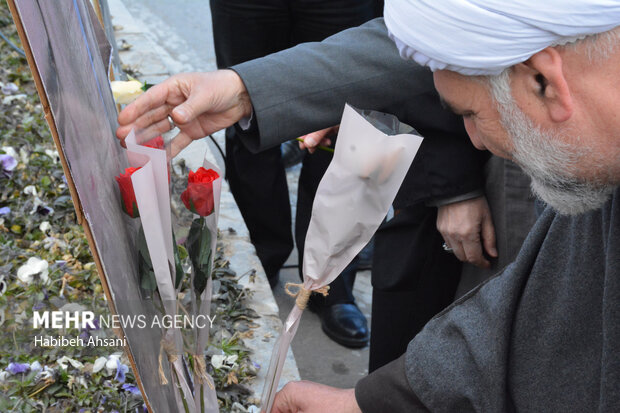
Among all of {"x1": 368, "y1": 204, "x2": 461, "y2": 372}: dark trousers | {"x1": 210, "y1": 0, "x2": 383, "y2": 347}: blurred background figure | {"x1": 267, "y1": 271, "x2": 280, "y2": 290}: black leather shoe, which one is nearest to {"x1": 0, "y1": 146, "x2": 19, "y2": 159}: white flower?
{"x1": 210, "y1": 0, "x2": 383, "y2": 347}: blurred background figure

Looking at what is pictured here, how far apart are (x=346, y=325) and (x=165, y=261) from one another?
2.08 m

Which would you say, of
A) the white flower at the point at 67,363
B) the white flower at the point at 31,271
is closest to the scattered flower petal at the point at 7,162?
the white flower at the point at 31,271

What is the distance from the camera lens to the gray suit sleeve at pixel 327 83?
5.20ft

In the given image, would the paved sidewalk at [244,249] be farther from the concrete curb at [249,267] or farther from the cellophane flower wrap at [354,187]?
the cellophane flower wrap at [354,187]

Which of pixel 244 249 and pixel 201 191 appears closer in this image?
pixel 201 191

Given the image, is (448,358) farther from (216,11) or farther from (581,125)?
(216,11)

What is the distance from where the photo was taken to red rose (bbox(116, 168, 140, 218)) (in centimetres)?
115

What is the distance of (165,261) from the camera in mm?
1190

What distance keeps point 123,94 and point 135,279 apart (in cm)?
39

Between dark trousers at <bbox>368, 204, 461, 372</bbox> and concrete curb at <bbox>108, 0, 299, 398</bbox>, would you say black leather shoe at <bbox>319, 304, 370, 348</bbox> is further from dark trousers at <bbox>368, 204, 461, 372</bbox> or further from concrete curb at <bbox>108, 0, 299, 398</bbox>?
dark trousers at <bbox>368, 204, 461, 372</bbox>

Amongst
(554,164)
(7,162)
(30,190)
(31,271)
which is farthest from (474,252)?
(7,162)

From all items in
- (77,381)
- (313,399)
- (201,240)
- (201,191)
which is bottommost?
(77,381)

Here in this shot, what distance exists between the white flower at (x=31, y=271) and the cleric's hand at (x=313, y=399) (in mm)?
1081

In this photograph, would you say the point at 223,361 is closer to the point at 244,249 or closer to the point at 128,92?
the point at 244,249
